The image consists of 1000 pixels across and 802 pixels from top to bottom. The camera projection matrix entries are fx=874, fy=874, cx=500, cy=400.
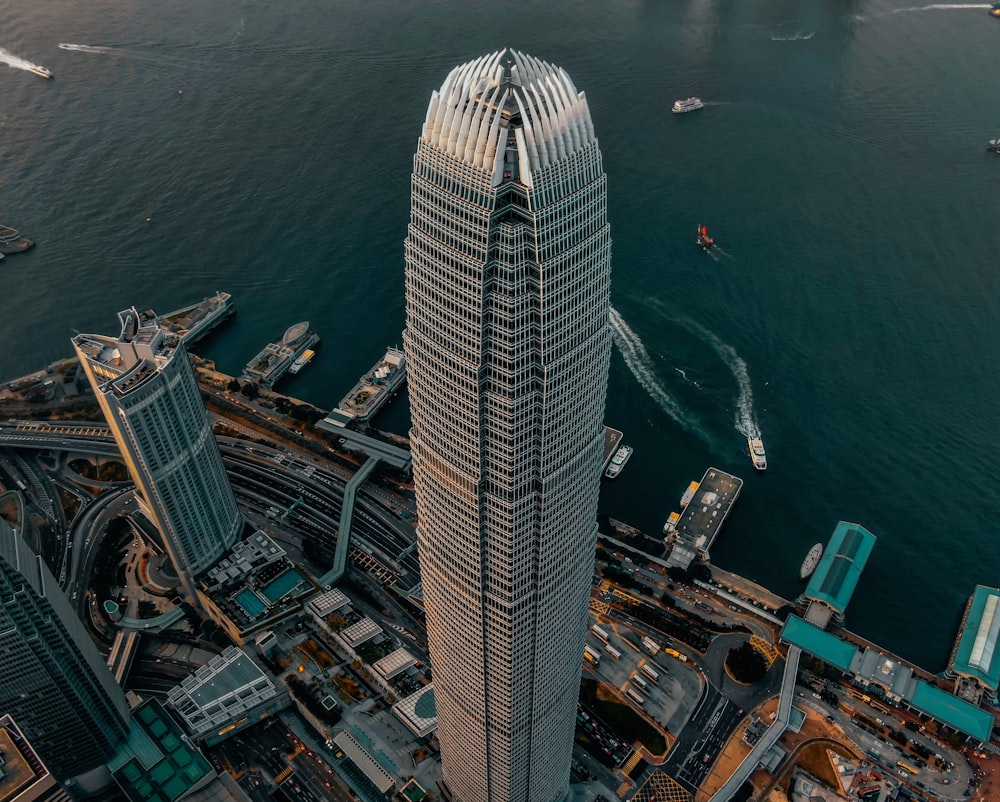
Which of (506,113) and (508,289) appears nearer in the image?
(506,113)

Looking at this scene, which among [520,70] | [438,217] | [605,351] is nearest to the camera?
[520,70]

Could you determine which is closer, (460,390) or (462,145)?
(462,145)

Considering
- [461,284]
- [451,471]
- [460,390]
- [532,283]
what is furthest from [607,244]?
[451,471]

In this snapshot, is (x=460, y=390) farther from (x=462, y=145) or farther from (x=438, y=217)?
(x=462, y=145)

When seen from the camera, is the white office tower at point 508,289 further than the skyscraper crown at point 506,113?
Yes

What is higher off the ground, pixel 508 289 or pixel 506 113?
pixel 506 113

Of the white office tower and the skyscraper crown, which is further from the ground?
the skyscraper crown

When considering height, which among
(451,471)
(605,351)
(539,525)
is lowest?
(539,525)

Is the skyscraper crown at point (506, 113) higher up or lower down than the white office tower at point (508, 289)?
higher up
